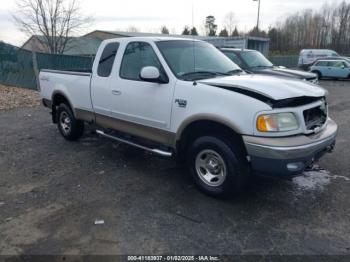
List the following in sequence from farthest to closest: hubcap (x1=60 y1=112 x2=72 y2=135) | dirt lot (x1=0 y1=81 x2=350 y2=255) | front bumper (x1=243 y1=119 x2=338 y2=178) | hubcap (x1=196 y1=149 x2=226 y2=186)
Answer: hubcap (x1=60 y1=112 x2=72 y2=135) < hubcap (x1=196 y1=149 x2=226 y2=186) < front bumper (x1=243 y1=119 x2=338 y2=178) < dirt lot (x1=0 y1=81 x2=350 y2=255)

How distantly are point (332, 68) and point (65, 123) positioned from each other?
20.1 m

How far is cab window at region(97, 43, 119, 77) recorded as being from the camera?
17.0ft

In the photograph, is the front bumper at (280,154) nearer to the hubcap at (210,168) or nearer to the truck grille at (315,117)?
the truck grille at (315,117)

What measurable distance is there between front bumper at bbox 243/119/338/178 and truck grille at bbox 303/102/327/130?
0.84 feet

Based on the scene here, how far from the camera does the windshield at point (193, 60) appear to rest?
4.34 m

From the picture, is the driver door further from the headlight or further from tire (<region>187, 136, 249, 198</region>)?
the headlight

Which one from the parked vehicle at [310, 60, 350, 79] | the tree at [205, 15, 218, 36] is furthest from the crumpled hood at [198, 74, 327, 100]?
the parked vehicle at [310, 60, 350, 79]

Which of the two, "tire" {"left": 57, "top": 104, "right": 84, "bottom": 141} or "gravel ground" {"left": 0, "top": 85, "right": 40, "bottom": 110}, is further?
"gravel ground" {"left": 0, "top": 85, "right": 40, "bottom": 110}

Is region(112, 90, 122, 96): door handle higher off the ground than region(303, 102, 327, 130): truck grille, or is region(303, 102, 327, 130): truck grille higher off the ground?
region(112, 90, 122, 96): door handle

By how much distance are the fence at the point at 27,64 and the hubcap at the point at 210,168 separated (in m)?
10.9

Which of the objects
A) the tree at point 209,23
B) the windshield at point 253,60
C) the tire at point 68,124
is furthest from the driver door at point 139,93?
the windshield at point 253,60

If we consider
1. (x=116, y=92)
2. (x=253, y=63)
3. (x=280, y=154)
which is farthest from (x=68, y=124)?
(x=253, y=63)

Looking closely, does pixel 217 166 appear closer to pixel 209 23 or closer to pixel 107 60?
pixel 107 60

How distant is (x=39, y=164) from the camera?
5410 millimetres
